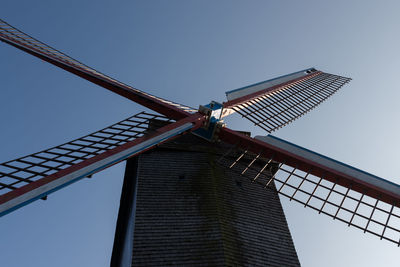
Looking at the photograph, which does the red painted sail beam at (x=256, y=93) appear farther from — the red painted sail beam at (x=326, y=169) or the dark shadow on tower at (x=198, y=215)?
the dark shadow on tower at (x=198, y=215)

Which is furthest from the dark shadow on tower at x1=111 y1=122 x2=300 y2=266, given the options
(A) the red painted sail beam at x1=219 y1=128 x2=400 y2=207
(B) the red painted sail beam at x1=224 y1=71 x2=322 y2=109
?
(B) the red painted sail beam at x1=224 y1=71 x2=322 y2=109

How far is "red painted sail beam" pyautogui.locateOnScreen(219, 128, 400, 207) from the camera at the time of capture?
6785 millimetres

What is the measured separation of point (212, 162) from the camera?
31.2ft

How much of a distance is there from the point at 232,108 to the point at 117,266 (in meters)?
6.14

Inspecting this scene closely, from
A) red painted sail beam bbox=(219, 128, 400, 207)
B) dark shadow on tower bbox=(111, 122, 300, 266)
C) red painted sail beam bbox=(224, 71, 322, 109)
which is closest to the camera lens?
red painted sail beam bbox=(219, 128, 400, 207)

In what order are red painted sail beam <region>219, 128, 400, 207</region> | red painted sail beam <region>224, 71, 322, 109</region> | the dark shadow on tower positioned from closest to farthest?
red painted sail beam <region>219, 128, 400, 207</region> < the dark shadow on tower < red painted sail beam <region>224, 71, 322, 109</region>

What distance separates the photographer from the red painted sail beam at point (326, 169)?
6785mm

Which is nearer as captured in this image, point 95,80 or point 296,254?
point 296,254

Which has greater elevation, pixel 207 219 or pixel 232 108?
pixel 232 108

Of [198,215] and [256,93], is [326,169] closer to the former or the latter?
[198,215]

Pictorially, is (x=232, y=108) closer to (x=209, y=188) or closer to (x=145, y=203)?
(x=209, y=188)

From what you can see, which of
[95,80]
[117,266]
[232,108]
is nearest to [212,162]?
[232,108]

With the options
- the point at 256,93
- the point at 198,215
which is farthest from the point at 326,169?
the point at 256,93

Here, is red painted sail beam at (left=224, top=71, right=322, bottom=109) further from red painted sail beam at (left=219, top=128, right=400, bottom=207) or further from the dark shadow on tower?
the dark shadow on tower
